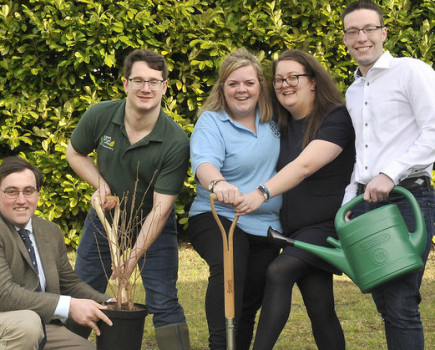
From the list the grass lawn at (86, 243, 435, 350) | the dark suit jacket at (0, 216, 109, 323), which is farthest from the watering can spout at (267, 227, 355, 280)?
the grass lawn at (86, 243, 435, 350)

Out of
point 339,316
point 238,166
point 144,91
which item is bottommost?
point 339,316

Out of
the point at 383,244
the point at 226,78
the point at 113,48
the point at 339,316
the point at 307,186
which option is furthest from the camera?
the point at 113,48

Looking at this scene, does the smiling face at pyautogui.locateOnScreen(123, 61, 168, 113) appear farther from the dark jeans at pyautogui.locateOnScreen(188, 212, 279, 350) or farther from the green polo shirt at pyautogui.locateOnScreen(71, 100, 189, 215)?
the dark jeans at pyautogui.locateOnScreen(188, 212, 279, 350)

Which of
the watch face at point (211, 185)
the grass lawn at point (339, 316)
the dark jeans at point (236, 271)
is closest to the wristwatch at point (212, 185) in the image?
the watch face at point (211, 185)

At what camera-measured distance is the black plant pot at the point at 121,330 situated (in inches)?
123

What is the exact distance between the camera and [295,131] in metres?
3.58

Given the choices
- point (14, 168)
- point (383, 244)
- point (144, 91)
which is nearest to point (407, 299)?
point (383, 244)

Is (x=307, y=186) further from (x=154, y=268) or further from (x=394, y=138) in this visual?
(x=154, y=268)

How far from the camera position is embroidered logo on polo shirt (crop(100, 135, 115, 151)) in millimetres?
3801

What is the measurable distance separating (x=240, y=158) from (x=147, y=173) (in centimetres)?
53

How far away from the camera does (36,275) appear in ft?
10.9

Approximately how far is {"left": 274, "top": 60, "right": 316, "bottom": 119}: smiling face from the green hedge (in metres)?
2.94

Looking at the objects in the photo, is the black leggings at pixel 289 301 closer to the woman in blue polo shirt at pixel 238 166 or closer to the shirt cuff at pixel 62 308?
A: the woman in blue polo shirt at pixel 238 166

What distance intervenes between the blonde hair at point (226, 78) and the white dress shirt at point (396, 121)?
53cm
